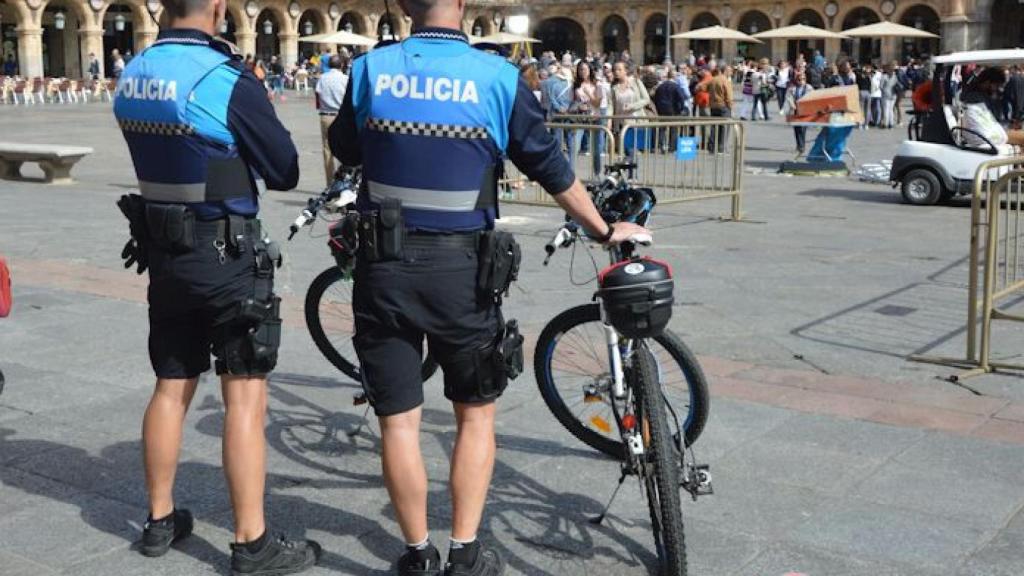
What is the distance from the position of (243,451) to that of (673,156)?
9019 millimetres

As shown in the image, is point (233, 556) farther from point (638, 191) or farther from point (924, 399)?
point (924, 399)

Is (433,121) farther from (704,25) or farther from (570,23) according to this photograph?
(570,23)

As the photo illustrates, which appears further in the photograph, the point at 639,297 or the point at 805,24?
the point at 805,24

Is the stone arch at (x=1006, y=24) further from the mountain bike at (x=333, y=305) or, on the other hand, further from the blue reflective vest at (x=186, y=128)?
the blue reflective vest at (x=186, y=128)

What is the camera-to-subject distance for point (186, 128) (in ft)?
11.9

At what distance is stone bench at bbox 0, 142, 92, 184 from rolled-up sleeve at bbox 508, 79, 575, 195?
13077 millimetres

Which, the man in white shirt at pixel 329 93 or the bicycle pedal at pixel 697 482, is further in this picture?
the man in white shirt at pixel 329 93

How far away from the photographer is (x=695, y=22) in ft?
216

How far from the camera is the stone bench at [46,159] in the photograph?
50.6 ft

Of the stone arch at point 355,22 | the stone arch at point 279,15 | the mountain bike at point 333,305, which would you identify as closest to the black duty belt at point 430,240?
the mountain bike at point 333,305

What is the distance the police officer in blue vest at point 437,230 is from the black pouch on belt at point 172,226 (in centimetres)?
49

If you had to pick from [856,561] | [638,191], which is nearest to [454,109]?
[638,191]

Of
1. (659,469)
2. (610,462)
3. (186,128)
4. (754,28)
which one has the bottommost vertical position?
(610,462)

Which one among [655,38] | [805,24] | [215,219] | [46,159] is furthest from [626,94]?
[655,38]
